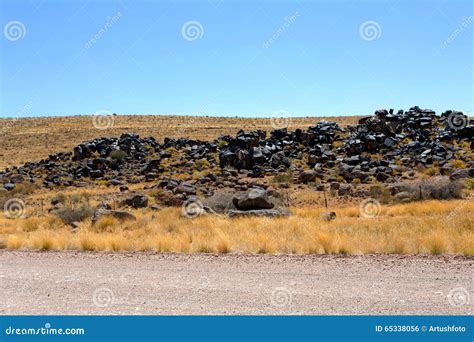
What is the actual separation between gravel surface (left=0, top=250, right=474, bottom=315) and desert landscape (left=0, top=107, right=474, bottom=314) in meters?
0.05

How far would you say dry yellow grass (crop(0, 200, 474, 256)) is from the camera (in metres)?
12.6

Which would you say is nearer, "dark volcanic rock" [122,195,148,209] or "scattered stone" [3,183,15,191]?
"dark volcanic rock" [122,195,148,209]

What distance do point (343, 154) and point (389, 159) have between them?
380cm

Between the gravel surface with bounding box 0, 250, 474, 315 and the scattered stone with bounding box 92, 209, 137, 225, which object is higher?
the scattered stone with bounding box 92, 209, 137, 225

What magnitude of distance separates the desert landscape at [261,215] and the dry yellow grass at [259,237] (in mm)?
56

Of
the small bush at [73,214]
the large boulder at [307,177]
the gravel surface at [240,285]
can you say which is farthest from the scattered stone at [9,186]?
the gravel surface at [240,285]

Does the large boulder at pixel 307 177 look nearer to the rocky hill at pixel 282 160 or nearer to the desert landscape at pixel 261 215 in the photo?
the rocky hill at pixel 282 160

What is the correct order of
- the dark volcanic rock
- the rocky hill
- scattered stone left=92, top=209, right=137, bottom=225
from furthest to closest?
the rocky hill → the dark volcanic rock → scattered stone left=92, top=209, right=137, bottom=225

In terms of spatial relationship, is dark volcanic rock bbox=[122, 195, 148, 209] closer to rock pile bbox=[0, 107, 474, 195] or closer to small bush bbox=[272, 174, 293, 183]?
rock pile bbox=[0, 107, 474, 195]

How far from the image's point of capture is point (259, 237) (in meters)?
14.1

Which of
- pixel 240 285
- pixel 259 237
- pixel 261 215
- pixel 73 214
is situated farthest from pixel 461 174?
pixel 240 285

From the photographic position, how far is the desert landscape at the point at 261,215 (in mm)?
9023

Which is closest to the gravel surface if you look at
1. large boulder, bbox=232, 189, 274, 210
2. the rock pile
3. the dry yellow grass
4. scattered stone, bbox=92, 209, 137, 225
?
the dry yellow grass

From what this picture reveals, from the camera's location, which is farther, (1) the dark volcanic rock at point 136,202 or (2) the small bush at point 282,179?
(2) the small bush at point 282,179
